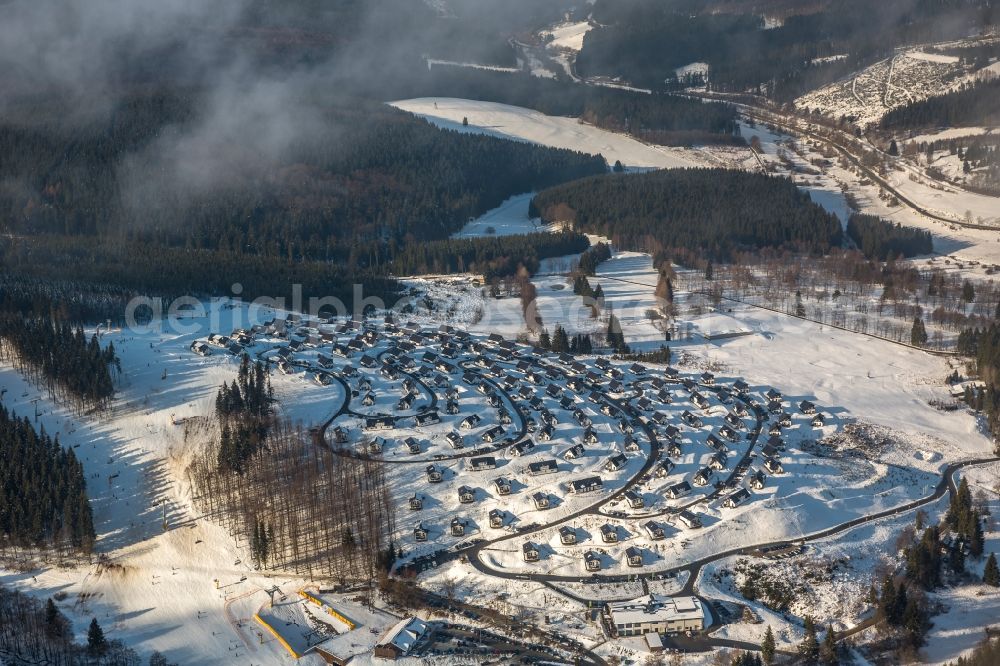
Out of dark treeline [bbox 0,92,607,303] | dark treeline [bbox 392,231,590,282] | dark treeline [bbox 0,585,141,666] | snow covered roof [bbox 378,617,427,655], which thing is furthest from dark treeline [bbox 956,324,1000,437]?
dark treeline [bbox 0,585,141,666]

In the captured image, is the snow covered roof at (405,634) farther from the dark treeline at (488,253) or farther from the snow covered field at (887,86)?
the snow covered field at (887,86)

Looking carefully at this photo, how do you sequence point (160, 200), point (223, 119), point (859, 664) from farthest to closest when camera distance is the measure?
1. point (223, 119)
2. point (160, 200)
3. point (859, 664)

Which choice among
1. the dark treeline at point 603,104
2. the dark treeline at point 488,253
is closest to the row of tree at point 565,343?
the dark treeline at point 488,253

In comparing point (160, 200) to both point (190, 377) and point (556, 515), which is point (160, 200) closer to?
point (190, 377)

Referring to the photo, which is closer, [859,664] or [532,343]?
[859,664]

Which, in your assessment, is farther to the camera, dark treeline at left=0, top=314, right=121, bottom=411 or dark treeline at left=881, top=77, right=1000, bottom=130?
dark treeline at left=881, top=77, right=1000, bottom=130

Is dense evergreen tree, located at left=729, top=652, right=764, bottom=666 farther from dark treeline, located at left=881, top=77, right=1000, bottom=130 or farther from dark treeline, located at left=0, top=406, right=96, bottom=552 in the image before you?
dark treeline, located at left=881, top=77, right=1000, bottom=130

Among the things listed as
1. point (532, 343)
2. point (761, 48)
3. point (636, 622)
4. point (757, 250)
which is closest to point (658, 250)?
point (757, 250)
